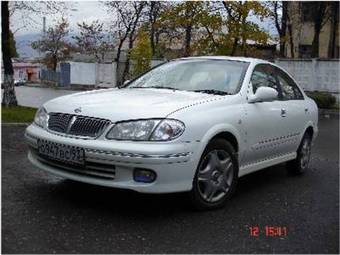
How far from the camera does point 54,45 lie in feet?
176

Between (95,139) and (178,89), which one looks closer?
(95,139)

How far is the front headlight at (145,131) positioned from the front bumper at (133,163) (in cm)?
6

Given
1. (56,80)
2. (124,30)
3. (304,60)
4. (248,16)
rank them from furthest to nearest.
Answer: (56,80)
(124,30)
(304,60)
(248,16)

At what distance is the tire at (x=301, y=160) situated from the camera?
22.8ft

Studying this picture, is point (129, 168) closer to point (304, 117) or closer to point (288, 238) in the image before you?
point (288, 238)

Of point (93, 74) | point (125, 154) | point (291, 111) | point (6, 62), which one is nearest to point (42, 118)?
point (125, 154)

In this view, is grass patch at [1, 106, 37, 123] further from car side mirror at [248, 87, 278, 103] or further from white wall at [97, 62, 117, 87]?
white wall at [97, 62, 117, 87]

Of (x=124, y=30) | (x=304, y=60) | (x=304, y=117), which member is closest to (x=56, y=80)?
(x=124, y=30)

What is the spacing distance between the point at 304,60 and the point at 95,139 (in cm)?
1988

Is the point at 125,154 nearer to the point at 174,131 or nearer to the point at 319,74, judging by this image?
the point at 174,131

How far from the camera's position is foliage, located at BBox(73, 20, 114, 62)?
42.7 metres

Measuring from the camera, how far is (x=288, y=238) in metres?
4.39

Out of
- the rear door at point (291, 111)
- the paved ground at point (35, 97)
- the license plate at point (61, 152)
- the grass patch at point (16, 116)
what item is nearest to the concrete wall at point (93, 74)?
the paved ground at point (35, 97)
